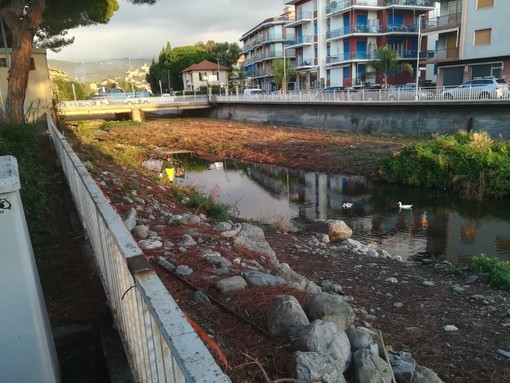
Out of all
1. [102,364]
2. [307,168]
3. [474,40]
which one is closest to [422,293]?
[102,364]

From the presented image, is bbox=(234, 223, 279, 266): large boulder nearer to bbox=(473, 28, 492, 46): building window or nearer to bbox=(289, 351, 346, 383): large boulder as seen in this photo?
bbox=(289, 351, 346, 383): large boulder

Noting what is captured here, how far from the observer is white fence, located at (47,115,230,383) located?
1476 millimetres

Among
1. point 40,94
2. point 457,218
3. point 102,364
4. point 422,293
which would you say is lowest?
point 457,218

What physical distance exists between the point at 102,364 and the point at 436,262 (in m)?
8.62

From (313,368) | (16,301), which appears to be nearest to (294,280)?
(313,368)

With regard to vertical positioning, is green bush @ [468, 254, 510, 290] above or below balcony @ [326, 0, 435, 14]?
below

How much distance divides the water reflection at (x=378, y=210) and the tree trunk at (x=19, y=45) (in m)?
7.79

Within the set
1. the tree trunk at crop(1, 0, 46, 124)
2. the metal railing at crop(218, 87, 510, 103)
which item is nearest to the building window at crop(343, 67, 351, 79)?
the metal railing at crop(218, 87, 510, 103)

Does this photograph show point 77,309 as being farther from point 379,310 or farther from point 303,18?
point 303,18

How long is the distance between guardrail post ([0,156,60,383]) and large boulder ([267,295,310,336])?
6.69ft

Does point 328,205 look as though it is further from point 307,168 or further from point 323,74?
point 323,74

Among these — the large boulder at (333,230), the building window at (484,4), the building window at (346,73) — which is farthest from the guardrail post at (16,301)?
the building window at (346,73)

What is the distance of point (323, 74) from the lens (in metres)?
51.7

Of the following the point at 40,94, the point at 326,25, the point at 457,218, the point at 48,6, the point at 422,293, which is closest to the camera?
the point at 422,293
